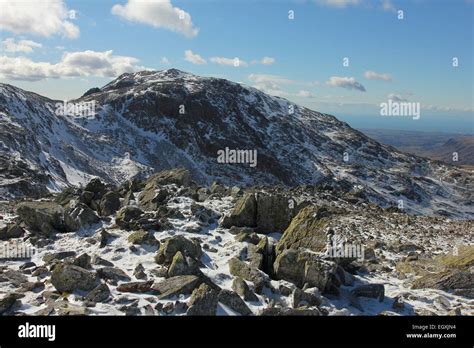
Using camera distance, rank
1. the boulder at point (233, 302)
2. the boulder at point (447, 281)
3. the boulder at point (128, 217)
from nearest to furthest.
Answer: the boulder at point (233, 302)
the boulder at point (447, 281)
the boulder at point (128, 217)

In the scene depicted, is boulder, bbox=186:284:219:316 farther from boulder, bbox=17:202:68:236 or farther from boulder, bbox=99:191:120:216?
boulder, bbox=99:191:120:216

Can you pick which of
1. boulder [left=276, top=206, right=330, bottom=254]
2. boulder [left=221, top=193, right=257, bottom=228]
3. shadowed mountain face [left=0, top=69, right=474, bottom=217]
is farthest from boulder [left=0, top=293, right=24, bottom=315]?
shadowed mountain face [left=0, top=69, right=474, bottom=217]

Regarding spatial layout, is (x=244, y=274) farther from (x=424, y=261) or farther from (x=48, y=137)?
(x=48, y=137)

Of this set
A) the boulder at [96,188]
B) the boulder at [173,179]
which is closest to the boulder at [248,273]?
the boulder at [173,179]

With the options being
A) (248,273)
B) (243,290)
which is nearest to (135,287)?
(243,290)

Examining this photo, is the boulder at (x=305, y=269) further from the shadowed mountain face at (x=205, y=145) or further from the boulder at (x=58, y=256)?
the shadowed mountain face at (x=205, y=145)
